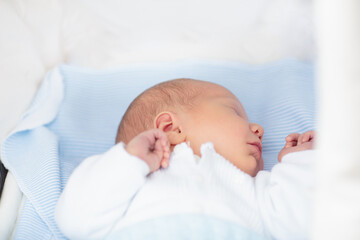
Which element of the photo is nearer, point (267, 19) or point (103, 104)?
point (103, 104)

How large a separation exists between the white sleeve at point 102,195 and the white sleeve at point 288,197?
0.26 metres

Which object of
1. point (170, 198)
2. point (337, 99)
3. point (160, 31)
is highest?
point (337, 99)

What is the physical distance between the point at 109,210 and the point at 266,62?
935mm

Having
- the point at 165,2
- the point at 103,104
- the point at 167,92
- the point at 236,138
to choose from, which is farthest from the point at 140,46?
the point at 236,138

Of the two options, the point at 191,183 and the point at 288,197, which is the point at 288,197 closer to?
the point at 288,197

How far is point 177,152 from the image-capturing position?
93 centimetres

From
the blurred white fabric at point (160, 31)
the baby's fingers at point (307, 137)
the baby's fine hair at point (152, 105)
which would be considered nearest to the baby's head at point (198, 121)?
the baby's fine hair at point (152, 105)

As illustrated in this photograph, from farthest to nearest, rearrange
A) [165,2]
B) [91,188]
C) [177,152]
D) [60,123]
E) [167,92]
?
[165,2] → [60,123] → [167,92] → [177,152] → [91,188]

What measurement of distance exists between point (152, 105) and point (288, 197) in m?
0.41

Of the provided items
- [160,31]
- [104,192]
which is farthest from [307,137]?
[160,31]

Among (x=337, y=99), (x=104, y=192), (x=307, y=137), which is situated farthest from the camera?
(x=307, y=137)

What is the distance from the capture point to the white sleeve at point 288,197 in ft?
2.52

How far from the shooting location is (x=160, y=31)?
1537 mm

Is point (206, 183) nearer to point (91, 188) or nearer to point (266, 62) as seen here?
point (91, 188)
